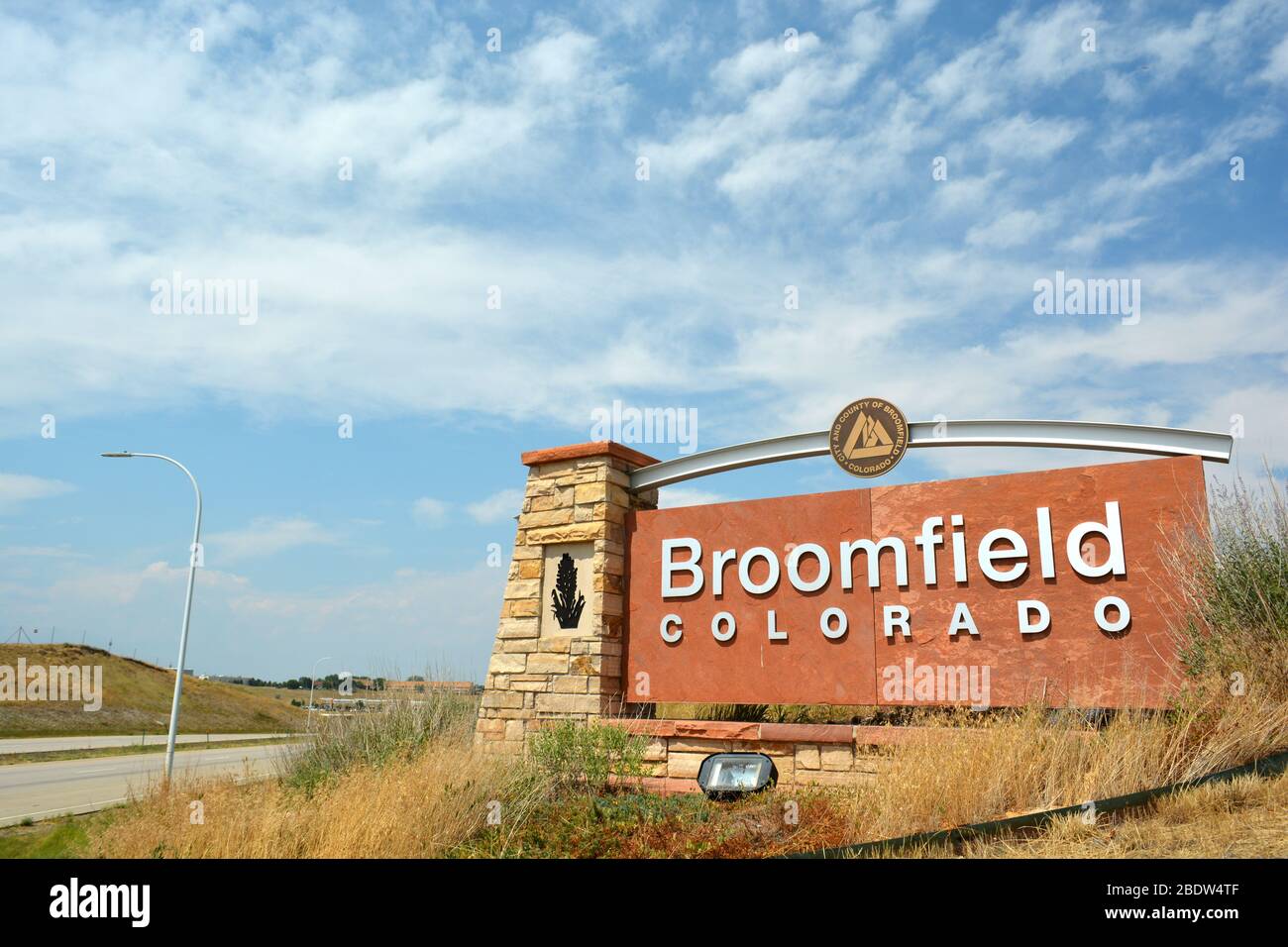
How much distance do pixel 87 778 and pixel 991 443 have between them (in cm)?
2128

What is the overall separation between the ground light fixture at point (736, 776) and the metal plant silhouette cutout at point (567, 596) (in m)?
3.58

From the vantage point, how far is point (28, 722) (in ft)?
123

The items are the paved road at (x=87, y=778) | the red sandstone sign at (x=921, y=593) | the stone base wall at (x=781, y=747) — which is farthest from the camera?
the paved road at (x=87, y=778)

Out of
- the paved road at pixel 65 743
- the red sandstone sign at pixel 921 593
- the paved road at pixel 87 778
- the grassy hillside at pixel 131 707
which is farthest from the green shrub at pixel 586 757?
the grassy hillside at pixel 131 707

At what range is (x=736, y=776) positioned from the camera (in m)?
7.80

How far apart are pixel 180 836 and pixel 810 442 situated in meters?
7.38

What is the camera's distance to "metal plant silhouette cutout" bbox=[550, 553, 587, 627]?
36.3 feet

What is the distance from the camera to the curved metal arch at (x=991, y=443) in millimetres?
8477

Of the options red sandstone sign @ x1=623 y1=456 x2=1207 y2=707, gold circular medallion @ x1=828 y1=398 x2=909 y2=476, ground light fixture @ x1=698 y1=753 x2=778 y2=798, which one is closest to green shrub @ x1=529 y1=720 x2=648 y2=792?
red sandstone sign @ x1=623 y1=456 x2=1207 y2=707

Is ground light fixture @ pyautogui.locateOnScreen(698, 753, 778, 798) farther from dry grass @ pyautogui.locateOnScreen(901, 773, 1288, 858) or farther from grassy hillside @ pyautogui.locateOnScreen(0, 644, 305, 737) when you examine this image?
grassy hillside @ pyautogui.locateOnScreen(0, 644, 305, 737)

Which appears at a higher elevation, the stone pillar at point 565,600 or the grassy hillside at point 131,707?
the stone pillar at point 565,600

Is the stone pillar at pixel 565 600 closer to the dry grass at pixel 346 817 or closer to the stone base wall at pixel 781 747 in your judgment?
the stone base wall at pixel 781 747

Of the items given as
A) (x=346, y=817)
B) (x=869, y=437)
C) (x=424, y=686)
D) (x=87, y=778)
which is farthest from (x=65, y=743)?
(x=869, y=437)
